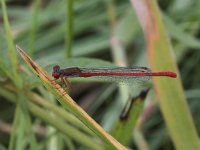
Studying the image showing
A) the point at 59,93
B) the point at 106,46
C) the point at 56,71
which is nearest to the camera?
the point at 59,93

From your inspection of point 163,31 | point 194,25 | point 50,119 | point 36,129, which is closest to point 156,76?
point 163,31

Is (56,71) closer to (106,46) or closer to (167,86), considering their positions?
(167,86)

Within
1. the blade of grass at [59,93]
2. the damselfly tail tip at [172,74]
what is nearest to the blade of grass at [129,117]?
the damselfly tail tip at [172,74]

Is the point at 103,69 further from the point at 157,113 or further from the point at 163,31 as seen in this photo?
the point at 157,113

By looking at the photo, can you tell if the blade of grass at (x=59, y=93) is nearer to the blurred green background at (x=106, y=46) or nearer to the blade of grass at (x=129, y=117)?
the blade of grass at (x=129, y=117)

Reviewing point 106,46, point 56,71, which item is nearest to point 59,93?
point 56,71

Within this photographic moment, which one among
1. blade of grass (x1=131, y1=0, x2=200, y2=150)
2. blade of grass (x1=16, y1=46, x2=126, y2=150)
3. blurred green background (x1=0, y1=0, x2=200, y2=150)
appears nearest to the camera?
blade of grass (x1=16, y1=46, x2=126, y2=150)

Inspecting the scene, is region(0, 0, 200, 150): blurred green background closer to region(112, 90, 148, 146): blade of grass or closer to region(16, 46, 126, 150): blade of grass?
region(112, 90, 148, 146): blade of grass

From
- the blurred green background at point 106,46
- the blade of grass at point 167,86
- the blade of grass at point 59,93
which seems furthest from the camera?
the blurred green background at point 106,46

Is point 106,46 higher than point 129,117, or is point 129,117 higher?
point 106,46

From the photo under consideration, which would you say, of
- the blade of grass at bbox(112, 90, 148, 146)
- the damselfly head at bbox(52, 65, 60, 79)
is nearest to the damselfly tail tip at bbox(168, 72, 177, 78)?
the blade of grass at bbox(112, 90, 148, 146)
